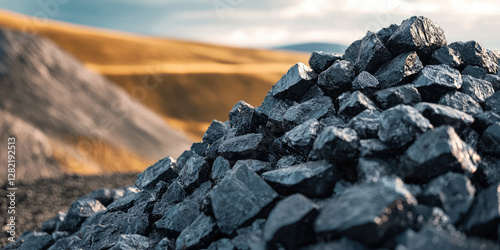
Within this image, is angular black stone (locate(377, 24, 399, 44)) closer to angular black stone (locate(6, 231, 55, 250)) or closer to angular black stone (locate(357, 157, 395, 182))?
angular black stone (locate(357, 157, 395, 182))

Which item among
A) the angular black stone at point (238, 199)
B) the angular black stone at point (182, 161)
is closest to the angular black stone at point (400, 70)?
the angular black stone at point (238, 199)

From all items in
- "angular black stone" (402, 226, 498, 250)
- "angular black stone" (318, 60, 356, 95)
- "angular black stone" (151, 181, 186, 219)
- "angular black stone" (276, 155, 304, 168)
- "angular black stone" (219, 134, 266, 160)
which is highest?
"angular black stone" (318, 60, 356, 95)

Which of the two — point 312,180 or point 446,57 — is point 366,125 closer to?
point 312,180

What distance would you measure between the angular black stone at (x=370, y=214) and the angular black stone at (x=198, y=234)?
1.35 meters

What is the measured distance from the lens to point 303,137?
453 centimetres

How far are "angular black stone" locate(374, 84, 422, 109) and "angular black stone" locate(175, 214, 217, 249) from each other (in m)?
2.52

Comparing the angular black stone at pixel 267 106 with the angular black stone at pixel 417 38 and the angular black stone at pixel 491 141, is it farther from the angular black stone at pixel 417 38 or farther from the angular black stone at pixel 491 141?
the angular black stone at pixel 491 141

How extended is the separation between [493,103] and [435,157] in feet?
6.24

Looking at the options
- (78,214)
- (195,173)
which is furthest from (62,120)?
(195,173)

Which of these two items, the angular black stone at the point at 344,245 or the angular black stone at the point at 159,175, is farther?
the angular black stone at the point at 159,175

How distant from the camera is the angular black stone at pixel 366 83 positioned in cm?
500

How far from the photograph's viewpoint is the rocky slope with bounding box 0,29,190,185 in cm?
1443

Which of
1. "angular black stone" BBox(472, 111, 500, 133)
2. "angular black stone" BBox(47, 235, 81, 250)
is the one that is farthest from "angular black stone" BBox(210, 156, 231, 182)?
"angular black stone" BBox(472, 111, 500, 133)

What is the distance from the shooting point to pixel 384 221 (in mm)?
2924
